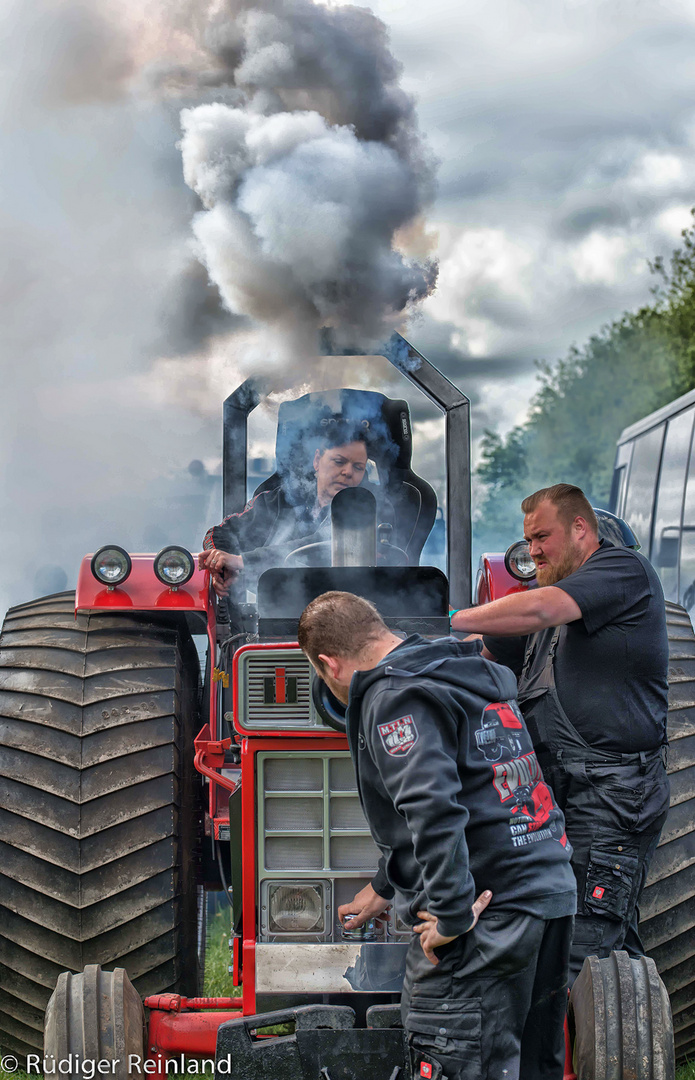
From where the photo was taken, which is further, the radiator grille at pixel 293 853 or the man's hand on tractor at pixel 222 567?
the man's hand on tractor at pixel 222 567

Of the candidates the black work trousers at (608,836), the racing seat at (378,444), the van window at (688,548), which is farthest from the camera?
the van window at (688,548)

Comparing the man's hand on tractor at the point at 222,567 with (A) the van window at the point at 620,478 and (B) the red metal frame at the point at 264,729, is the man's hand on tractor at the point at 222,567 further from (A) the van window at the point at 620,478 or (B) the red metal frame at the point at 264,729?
(A) the van window at the point at 620,478

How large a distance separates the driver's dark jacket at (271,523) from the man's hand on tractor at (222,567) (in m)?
0.29

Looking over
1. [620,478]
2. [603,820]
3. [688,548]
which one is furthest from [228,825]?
[620,478]

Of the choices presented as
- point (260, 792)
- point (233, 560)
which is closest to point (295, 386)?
point (233, 560)

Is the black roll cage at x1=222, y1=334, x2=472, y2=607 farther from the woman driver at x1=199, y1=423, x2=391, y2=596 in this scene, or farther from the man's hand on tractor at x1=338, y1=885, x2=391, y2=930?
the man's hand on tractor at x1=338, y1=885, x2=391, y2=930

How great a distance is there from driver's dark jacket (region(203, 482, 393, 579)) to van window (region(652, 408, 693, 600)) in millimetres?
8608

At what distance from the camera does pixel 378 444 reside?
4141mm

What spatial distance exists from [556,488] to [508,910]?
135 cm

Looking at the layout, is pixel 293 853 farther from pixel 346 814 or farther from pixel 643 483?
pixel 643 483

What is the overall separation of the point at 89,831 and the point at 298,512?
1.60m

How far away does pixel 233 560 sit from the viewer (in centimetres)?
355

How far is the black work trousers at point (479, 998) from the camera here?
7.38 ft

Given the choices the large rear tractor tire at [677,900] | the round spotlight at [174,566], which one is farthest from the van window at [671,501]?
the round spotlight at [174,566]
